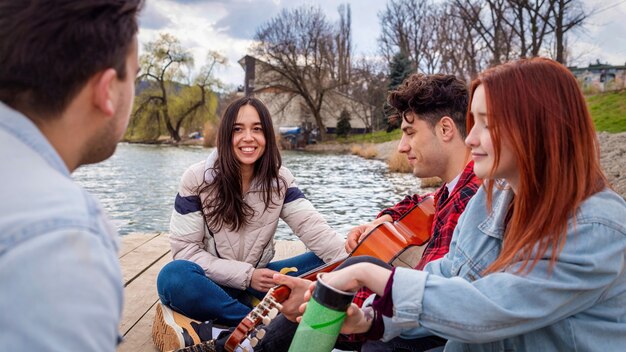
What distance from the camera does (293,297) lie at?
6.31 ft

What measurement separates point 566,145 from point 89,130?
3.46 feet

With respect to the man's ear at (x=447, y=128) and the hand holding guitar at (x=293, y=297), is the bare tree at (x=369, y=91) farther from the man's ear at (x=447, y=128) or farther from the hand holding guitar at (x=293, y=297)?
the hand holding guitar at (x=293, y=297)

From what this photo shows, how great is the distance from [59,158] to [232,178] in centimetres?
205

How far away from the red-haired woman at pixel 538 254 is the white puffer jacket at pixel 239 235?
1.36 m

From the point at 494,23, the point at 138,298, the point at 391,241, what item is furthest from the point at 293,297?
the point at 494,23

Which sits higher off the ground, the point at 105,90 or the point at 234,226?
the point at 105,90

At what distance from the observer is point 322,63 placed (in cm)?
3453

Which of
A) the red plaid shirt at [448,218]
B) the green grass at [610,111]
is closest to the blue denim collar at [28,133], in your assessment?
the red plaid shirt at [448,218]

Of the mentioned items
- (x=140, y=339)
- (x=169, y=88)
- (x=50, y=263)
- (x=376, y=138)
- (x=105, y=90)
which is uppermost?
(x=169, y=88)

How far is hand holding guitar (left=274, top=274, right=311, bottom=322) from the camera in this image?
6.24 ft

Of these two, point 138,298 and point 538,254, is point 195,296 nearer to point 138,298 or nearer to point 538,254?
point 138,298

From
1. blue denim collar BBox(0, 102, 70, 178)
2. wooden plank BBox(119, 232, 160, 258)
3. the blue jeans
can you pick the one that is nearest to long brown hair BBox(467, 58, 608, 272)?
blue denim collar BBox(0, 102, 70, 178)

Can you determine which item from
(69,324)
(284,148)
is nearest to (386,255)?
(69,324)

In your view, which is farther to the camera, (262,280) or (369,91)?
(369,91)
